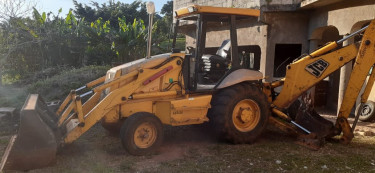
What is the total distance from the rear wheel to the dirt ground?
0.46ft

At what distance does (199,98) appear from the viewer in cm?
568

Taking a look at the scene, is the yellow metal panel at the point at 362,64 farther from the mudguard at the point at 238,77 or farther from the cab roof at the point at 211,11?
the cab roof at the point at 211,11

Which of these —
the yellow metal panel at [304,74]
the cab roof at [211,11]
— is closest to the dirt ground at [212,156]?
the yellow metal panel at [304,74]

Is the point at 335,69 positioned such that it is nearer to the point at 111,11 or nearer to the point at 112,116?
the point at 112,116

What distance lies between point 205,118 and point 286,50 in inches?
355

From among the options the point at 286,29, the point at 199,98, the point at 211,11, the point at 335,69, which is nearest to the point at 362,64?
the point at 335,69

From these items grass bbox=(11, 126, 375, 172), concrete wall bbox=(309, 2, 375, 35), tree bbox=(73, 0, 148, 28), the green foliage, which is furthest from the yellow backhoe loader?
tree bbox=(73, 0, 148, 28)

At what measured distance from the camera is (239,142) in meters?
5.90

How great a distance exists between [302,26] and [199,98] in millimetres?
5298

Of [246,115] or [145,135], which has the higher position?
[246,115]

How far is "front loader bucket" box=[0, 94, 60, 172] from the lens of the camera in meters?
4.41

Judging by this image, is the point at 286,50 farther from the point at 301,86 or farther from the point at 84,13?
the point at 84,13

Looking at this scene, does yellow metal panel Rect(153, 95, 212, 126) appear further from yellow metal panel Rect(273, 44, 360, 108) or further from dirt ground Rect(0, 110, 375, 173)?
yellow metal panel Rect(273, 44, 360, 108)

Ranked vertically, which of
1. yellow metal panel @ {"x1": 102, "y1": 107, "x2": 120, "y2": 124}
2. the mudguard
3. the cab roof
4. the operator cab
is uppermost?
the cab roof
